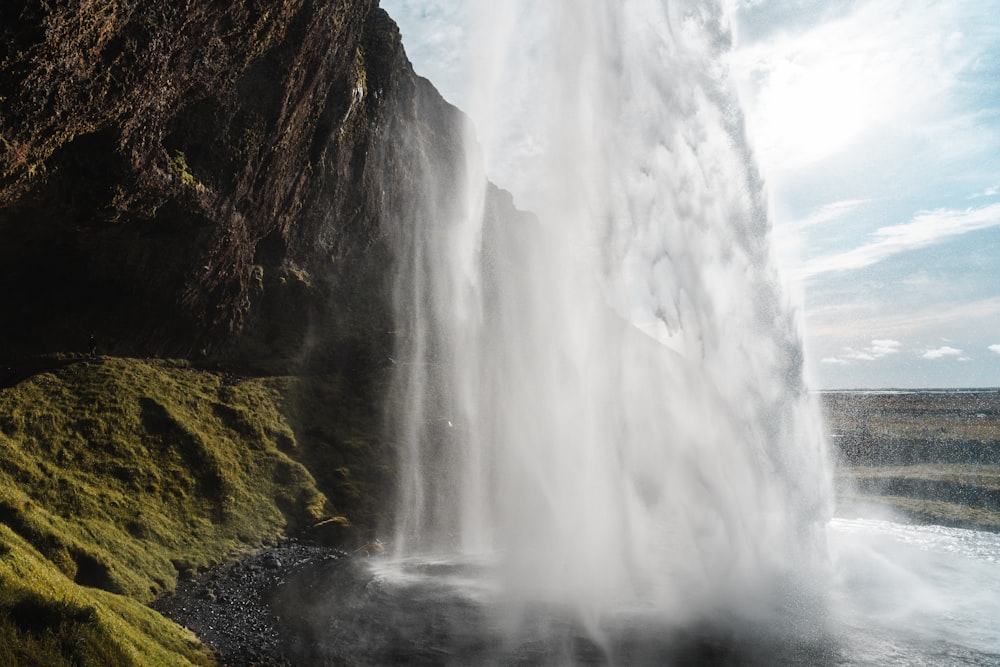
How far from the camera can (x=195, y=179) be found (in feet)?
133

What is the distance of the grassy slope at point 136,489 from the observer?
49.4 ft

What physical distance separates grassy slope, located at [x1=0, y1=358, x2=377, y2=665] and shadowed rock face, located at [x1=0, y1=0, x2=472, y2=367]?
520cm

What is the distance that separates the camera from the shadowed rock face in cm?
2510

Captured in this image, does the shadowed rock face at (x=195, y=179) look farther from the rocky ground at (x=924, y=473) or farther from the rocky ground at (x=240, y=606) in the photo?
the rocky ground at (x=924, y=473)

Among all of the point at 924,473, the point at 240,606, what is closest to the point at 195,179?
the point at 240,606

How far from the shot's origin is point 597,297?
145 feet

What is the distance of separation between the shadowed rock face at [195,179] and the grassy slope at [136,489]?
5.20 m

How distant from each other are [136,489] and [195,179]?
2169 cm

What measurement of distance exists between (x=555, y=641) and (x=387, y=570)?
46.8 feet

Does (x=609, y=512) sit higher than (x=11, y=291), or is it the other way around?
(x=11, y=291)

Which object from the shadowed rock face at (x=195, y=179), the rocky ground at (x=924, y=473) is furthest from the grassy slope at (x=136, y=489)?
the rocky ground at (x=924, y=473)

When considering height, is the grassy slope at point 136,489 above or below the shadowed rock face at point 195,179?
below

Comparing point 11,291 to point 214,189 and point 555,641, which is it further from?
point 555,641

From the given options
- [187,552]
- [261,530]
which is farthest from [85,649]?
[261,530]
